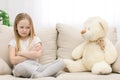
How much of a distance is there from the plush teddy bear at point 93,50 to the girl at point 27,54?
0.21m

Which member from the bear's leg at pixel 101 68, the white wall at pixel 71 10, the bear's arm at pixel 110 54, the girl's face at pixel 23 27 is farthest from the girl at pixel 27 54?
the white wall at pixel 71 10

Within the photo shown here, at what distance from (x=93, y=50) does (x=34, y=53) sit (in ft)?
1.53

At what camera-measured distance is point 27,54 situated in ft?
6.86

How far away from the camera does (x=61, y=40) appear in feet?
7.65

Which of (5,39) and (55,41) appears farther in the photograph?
(55,41)

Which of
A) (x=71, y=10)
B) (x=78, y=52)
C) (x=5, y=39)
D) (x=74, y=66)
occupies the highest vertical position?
(x=71, y=10)

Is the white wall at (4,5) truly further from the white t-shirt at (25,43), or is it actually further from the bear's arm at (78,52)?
the bear's arm at (78,52)

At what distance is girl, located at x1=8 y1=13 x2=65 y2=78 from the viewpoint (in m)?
1.91

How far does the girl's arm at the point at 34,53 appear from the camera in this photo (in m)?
2.09

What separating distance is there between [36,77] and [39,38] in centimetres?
→ 47

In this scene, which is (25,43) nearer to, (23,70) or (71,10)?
(23,70)

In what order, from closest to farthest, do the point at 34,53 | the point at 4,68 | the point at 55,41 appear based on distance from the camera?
1. the point at 4,68
2. the point at 34,53
3. the point at 55,41

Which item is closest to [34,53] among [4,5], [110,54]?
[110,54]

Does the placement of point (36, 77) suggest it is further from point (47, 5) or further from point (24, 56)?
point (47, 5)
